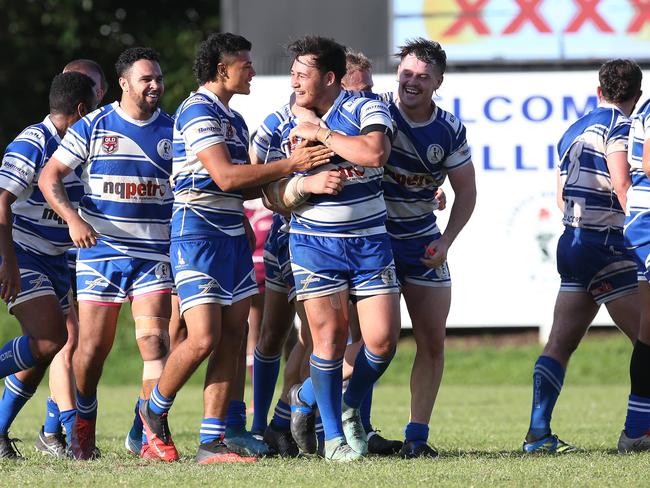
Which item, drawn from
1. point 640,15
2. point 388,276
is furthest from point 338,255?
point 640,15

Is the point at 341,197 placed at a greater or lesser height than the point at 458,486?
greater

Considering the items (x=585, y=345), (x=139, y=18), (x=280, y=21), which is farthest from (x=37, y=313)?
(x=139, y=18)

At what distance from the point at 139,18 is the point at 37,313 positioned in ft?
55.8

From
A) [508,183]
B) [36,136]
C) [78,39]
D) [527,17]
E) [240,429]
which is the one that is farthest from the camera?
[78,39]

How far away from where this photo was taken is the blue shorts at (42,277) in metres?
7.00

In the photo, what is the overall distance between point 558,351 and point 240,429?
1.84m

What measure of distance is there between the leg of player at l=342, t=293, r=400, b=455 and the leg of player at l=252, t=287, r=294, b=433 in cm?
63

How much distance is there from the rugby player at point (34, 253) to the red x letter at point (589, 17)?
8179 mm

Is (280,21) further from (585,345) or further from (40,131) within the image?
(40,131)

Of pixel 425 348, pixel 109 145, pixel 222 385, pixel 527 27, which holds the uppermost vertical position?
pixel 527 27

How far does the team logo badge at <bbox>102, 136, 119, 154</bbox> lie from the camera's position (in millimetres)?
6750

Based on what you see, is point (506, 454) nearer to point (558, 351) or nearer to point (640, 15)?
point (558, 351)

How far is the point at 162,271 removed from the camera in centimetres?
684

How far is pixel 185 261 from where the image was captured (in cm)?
638
